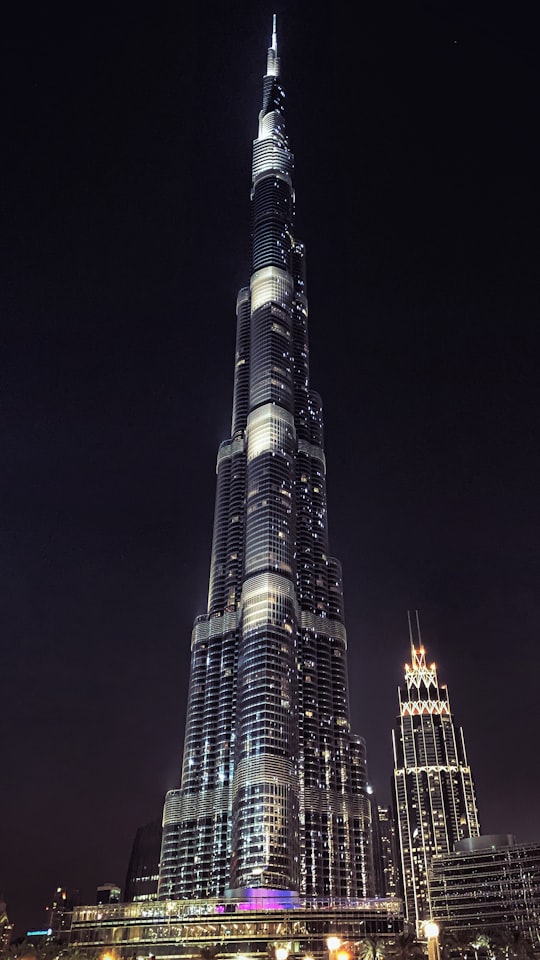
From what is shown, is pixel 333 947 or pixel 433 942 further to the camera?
pixel 333 947

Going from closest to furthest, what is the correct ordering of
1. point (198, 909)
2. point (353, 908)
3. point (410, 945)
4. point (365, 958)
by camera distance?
point (365, 958) < point (410, 945) < point (198, 909) < point (353, 908)

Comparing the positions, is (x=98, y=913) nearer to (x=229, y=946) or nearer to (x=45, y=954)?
(x=229, y=946)

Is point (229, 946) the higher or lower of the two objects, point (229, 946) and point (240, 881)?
the lower

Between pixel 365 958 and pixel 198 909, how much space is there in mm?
81790

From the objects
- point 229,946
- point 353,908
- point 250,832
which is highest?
point 250,832

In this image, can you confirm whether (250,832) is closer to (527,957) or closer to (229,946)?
(229,946)

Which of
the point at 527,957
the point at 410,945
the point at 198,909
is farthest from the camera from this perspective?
the point at 198,909

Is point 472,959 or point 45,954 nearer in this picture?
point 45,954

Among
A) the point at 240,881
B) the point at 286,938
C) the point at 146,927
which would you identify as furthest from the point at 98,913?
the point at 286,938

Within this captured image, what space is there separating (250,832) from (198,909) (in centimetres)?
2134

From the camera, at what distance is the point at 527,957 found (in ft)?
418

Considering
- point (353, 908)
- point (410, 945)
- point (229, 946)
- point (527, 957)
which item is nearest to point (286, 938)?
point (229, 946)

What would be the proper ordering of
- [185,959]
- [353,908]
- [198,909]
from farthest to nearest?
[353,908], [198,909], [185,959]

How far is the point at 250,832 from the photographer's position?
651 feet
